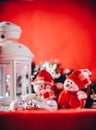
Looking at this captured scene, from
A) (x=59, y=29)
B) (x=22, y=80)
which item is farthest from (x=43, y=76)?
(x=59, y=29)

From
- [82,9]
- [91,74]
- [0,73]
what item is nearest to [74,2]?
[82,9]

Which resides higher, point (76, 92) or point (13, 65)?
point (13, 65)

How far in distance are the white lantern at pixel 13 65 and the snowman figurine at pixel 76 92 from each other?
205 millimetres

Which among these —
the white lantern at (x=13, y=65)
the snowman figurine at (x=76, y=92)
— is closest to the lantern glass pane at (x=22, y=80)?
the white lantern at (x=13, y=65)

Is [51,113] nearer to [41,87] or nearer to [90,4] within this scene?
[41,87]

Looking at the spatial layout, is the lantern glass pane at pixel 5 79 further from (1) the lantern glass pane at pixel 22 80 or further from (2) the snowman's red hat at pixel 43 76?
(2) the snowman's red hat at pixel 43 76

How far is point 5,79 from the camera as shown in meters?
2.22

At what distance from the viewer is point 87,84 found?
2.19 metres

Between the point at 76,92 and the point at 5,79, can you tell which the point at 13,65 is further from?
the point at 76,92

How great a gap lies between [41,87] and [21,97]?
5.0 inches

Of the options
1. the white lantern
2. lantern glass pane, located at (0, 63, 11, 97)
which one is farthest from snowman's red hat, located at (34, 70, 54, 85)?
lantern glass pane, located at (0, 63, 11, 97)

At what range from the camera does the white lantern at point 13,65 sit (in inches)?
86.7

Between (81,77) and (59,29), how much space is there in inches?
12.0

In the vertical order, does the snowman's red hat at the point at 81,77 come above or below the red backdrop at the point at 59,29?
below
